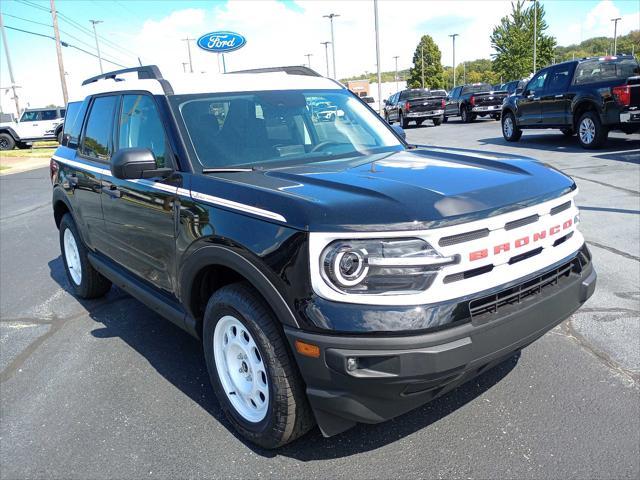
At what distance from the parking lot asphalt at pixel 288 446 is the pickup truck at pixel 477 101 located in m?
21.6

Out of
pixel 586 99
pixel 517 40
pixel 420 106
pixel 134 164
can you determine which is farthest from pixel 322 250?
pixel 517 40

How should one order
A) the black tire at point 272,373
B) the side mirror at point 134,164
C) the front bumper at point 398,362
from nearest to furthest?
the front bumper at point 398,362 < the black tire at point 272,373 < the side mirror at point 134,164

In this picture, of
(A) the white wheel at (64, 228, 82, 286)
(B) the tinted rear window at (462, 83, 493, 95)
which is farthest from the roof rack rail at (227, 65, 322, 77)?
(B) the tinted rear window at (462, 83, 493, 95)

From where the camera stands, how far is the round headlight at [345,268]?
233 cm

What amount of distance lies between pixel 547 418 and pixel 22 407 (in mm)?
3191

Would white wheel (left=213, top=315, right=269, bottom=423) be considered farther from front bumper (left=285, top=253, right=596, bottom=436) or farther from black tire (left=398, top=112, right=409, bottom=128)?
black tire (left=398, top=112, right=409, bottom=128)

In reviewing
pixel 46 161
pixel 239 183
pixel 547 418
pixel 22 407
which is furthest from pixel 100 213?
pixel 46 161

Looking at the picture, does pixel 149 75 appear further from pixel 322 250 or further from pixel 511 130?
pixel 511 130

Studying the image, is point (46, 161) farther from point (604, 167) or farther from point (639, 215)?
point (639, 215)

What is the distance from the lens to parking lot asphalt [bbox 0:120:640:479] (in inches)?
109

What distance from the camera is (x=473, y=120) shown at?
27078 millimetres

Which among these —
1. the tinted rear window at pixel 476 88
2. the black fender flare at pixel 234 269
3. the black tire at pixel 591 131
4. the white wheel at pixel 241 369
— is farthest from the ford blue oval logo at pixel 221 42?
the tinted rear window at pixel 476 88

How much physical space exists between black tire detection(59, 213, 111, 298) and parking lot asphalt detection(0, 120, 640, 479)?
7.0 inches

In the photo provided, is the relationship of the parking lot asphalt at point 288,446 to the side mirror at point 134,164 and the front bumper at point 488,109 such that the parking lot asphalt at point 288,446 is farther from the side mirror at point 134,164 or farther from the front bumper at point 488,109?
the front bumper at point 488,109
